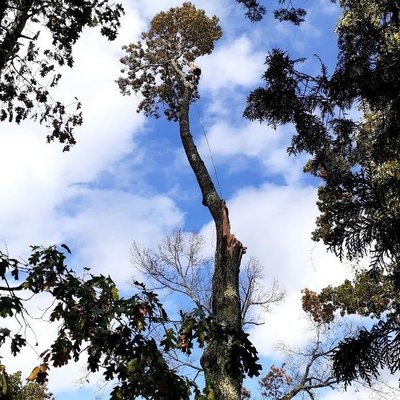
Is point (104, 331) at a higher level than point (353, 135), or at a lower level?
lower

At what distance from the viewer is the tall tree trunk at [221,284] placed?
5199 mm

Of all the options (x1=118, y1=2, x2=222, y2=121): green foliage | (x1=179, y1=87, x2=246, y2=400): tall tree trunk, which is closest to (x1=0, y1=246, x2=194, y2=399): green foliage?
(x1=179, y1=87, x2=246, y2=400): tall tree trunk

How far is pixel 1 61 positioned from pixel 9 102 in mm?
1787

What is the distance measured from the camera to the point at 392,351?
4.75m

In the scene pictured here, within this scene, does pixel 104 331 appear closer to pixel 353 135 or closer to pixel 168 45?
pixel 353 135

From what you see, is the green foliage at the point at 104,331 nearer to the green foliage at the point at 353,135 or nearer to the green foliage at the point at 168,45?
the green foliage at the point at 353,135

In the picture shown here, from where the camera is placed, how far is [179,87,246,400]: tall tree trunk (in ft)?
17.1

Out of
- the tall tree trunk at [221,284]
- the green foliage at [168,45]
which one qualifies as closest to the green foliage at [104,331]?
the tall tree trunk at [221,284]

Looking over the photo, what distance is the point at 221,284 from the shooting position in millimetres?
6000

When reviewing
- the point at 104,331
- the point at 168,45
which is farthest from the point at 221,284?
the point at 168,45

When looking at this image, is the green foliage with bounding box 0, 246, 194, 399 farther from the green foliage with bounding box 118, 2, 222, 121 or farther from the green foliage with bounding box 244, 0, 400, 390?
the green foliage with bounding box 118, 2, 222, 121

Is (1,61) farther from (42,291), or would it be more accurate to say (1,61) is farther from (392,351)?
(392,351)

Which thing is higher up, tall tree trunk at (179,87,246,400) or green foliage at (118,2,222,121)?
green foliage at (118,2,222,121)

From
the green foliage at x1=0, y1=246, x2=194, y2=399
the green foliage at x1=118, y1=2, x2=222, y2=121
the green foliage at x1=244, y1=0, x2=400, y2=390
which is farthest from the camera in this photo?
the green foliage at x1=118, y1=2, x2=222, y2=121
